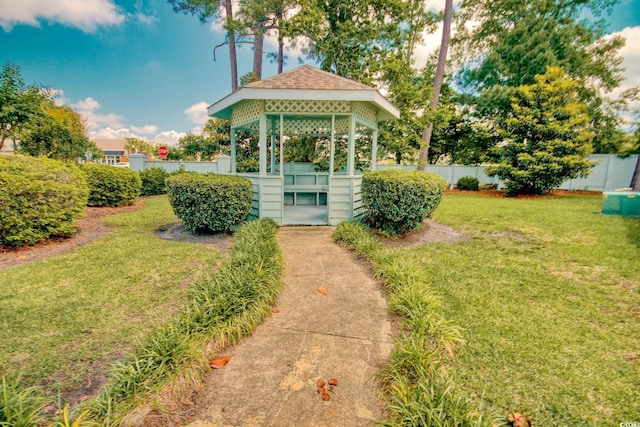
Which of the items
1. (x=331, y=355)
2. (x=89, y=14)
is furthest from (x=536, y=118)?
(x=89, y=14)

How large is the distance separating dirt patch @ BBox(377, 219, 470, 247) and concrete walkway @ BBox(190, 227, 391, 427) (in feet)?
6.71

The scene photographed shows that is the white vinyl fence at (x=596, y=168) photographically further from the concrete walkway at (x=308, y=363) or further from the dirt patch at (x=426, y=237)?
the concrete walkway at (x=308, y=363)

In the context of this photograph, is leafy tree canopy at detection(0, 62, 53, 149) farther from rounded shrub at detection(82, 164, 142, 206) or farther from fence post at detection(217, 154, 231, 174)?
fence post at detection(217, 154, 231, 174)

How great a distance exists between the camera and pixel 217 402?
1744 mm

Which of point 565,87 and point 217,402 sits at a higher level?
point 565,87

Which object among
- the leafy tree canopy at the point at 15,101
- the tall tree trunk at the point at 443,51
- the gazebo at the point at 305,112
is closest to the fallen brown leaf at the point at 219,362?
the gazebo at the point at 305,112

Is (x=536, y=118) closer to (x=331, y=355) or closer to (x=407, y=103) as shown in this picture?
(x=407, y=103)

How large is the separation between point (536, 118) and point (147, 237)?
1550cm

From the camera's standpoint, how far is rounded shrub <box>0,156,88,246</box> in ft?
14.3

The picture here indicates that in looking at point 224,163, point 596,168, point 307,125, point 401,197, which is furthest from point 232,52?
point 596,168

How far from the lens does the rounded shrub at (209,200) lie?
5371mm

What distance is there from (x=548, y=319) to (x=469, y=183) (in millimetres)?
15057

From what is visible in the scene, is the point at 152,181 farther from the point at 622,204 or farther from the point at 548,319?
→ the point at 622,204

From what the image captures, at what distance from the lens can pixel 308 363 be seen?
6.85 feet
